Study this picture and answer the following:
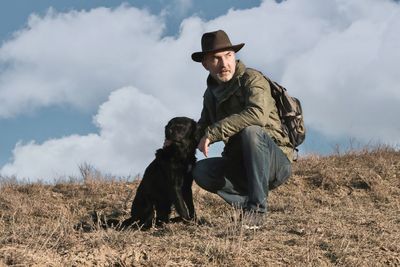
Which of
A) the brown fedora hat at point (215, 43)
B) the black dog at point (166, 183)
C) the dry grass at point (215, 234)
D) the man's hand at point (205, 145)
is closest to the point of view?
the dry grass at point (215, 234)

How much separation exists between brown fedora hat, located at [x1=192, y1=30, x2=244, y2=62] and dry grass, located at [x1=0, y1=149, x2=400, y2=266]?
5.04ft

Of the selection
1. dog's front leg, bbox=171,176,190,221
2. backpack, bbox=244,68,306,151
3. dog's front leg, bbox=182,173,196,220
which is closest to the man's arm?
backpack, bbox=244,68,306,151

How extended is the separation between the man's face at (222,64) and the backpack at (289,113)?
1.10 feet

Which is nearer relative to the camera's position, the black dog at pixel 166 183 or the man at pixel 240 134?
the man at pixel 240 134

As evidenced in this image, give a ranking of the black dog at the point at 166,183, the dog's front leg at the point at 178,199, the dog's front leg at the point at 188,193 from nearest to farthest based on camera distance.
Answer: the dog's front leg at the point at 178,199 → the black dog at the point at 166,183 → the dog's front leg at the point at 188,193

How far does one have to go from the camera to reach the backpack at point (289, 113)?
511 cm

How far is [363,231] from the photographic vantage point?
4.64 metres

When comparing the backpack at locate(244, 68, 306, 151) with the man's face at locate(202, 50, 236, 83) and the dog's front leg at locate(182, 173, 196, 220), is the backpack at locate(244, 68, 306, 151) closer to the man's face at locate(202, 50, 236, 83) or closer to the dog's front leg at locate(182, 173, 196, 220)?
the man's face at locate(202, 50, 236, 83)

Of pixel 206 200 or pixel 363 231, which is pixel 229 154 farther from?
pixel 206 200

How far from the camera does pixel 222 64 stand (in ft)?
16.7

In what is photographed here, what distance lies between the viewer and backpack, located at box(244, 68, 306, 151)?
5109 millimetres

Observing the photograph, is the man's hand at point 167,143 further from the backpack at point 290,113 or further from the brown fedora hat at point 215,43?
the backpack at point 290,113

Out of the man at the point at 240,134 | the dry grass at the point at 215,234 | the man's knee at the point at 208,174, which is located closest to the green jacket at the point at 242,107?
the man at the point at 240,134

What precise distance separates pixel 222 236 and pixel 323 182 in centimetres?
435
